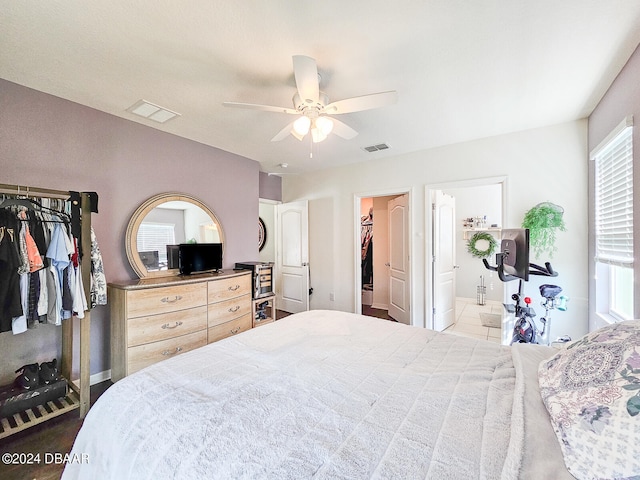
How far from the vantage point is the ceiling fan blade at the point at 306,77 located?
4.90 ft

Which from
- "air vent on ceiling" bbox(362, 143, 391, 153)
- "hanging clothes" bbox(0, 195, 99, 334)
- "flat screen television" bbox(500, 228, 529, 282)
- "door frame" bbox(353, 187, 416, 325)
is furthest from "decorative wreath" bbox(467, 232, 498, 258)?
"hanging clothes" bbox(0, 195, 99, 334)

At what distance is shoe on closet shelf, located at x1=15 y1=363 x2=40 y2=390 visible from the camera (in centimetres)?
→ 197

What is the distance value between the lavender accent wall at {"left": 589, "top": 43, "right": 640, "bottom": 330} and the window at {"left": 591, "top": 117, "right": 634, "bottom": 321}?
0.30ft

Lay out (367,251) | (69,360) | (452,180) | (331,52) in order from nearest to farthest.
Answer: (331,52) < (69,360) < (452,180) < (367,251)

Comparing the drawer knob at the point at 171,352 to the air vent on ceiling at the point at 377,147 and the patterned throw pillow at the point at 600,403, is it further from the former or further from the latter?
the air vent on ceiling at the point at 377,147

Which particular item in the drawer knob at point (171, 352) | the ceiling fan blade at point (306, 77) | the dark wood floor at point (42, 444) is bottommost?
the dark wood floor at point (42, 444)

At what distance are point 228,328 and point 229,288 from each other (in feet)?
1.44

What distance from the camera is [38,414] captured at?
1872 mm

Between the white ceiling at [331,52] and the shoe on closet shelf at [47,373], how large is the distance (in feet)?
7.10

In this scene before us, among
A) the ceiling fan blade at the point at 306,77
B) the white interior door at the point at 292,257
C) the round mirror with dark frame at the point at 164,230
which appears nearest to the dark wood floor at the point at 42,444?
the round mirror with dark frame at the point at 164,230

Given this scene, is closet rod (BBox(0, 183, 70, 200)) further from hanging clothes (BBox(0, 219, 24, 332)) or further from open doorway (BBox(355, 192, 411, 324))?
open doorway (BBox(355, 192, 411, 324))

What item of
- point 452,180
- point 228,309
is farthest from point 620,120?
point 228,309

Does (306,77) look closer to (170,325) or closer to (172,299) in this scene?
(172,299)

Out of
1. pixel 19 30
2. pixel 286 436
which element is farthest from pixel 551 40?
pixel 19 30
